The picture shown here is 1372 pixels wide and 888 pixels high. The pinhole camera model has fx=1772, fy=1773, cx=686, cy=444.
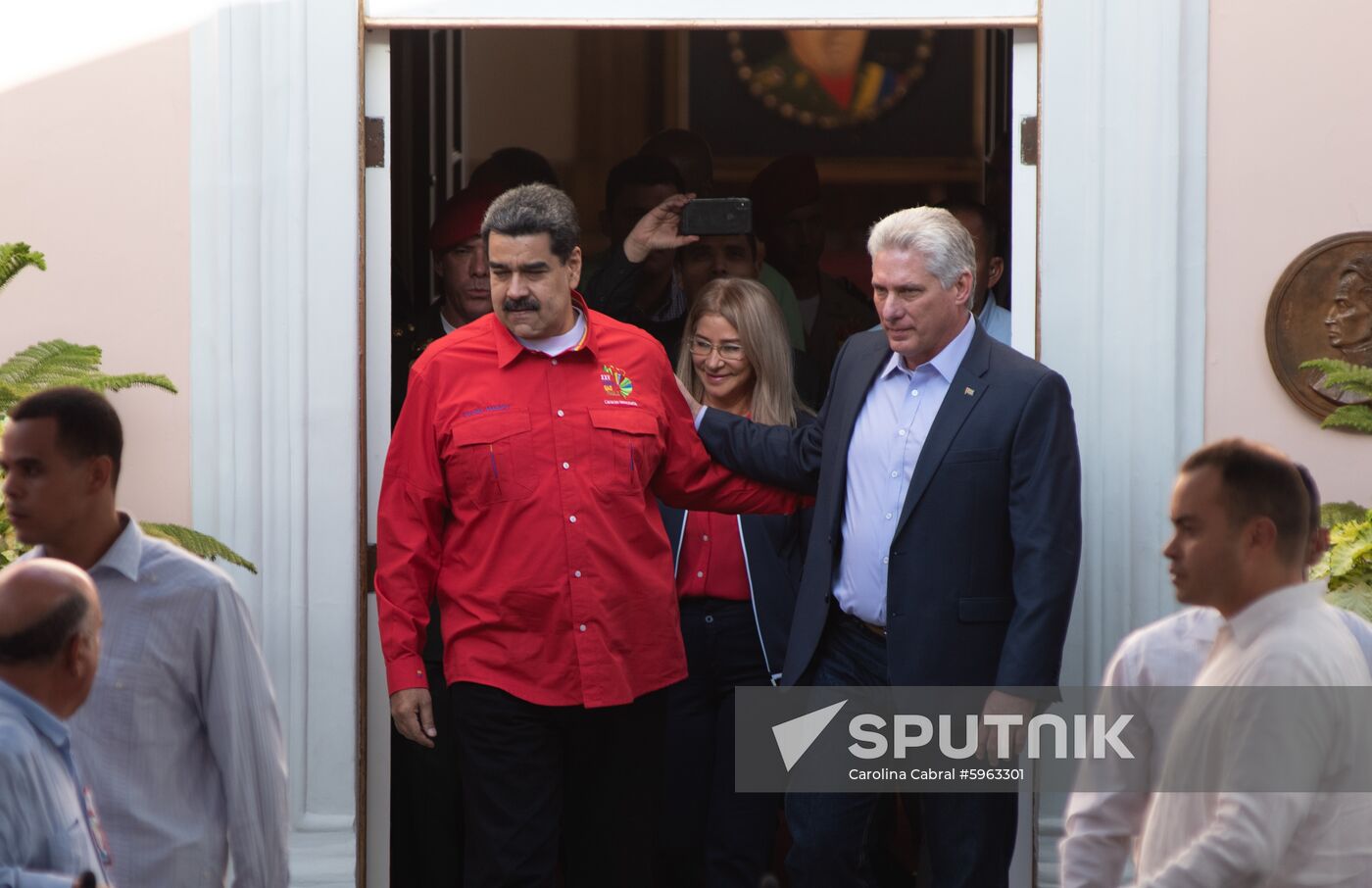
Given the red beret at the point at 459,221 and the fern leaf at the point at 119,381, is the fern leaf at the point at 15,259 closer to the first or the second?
the fern leaf at the point at 119,381

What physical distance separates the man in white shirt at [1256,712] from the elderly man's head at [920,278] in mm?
1518

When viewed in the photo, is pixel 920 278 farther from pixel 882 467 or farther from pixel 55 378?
pixel 55 378

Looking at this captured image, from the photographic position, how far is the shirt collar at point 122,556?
114 inches

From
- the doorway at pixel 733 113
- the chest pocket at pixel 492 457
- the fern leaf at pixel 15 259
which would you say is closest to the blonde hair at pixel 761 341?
the chest pocket at pixel 492 457

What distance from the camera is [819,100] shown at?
9.42 meters

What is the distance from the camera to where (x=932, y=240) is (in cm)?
418

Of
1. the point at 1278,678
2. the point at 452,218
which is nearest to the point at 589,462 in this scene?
the point at 452,218

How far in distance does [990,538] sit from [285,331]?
6.20 ft

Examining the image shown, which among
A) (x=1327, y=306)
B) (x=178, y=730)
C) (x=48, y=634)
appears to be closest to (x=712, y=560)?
(x=1327, y=306)

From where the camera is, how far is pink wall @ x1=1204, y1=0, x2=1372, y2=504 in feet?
15.2

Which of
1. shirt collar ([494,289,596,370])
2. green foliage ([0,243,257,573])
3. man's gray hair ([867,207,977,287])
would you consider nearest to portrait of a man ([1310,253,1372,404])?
man's gray hair ([867,207,977,287])

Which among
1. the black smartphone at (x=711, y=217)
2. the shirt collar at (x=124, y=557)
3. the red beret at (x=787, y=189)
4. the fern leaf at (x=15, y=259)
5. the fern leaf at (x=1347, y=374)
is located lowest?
the shirt collar at (x=124, y=557)

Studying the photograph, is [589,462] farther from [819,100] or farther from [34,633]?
[819,100]

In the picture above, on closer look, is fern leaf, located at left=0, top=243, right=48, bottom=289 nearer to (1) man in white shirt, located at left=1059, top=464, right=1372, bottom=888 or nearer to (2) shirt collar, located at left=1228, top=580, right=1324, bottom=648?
(1) man in white shirt, located at left=1059, top=464, right=1372, bottom=888
